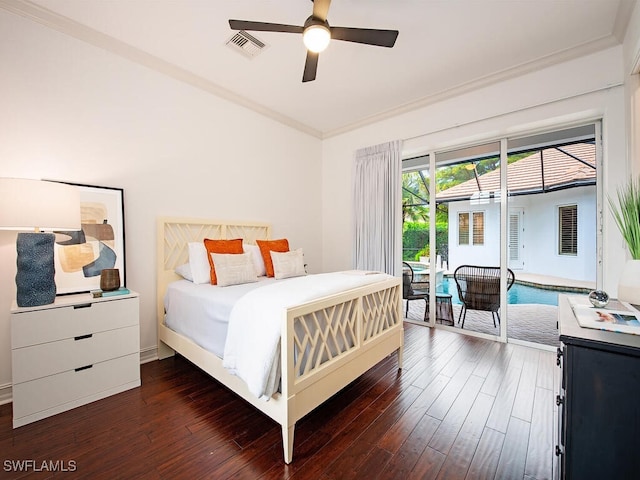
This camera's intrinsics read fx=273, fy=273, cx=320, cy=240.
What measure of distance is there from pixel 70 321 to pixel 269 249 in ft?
5.81

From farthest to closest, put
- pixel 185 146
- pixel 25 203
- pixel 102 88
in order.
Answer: pixel 185 146 < pixel 102 88 < pixel 25 203

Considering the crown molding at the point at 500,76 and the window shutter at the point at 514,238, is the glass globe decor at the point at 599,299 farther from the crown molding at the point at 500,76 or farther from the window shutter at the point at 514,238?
the crown molding at the point at 500,76

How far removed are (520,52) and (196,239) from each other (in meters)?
3.63

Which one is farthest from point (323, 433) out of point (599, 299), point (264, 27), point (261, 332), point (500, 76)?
point (500, 76)

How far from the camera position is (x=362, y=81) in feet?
9.78

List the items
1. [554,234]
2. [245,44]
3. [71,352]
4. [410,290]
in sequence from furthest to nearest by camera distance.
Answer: [410,290] < [554,234] < [245,44] < [71,352]

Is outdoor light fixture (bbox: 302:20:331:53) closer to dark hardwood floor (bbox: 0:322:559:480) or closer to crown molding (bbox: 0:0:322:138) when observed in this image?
crown molding (bbox: 0:0:322:138)

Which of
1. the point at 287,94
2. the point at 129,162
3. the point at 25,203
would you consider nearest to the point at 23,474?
the point at 25,203

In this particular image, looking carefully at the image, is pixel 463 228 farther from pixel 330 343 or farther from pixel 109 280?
pixel 109 280

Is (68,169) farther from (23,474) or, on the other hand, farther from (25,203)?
(23,474)

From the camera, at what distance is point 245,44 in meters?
2.38

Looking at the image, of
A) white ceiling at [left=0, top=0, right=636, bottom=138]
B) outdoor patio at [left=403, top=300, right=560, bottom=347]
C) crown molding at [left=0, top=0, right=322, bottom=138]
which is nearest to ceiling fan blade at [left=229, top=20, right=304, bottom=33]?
white ceiling at [left=0, top=0, right=636, bottom=138]

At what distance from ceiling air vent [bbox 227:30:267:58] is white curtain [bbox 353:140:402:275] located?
1.97 metres

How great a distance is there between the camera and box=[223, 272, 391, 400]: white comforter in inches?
56.4
